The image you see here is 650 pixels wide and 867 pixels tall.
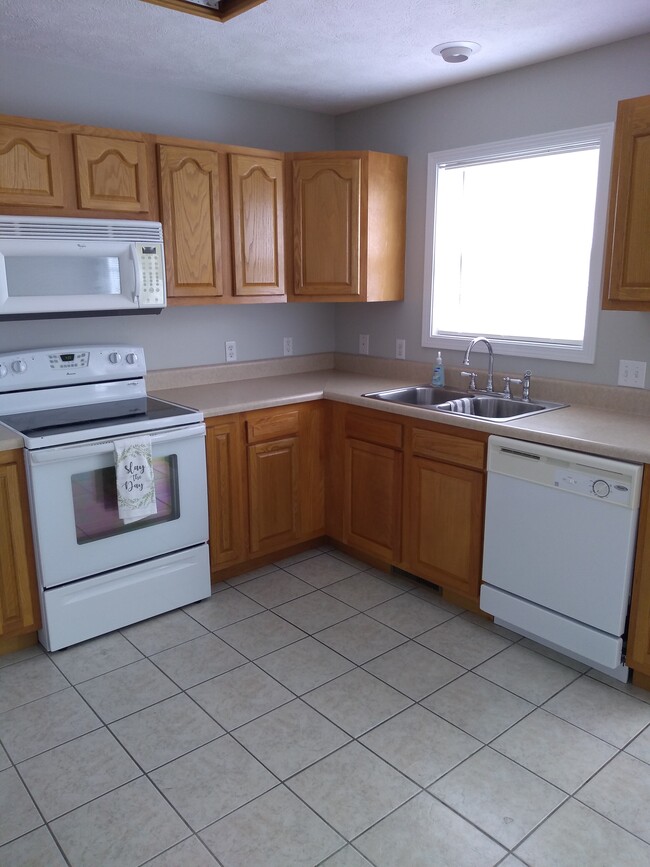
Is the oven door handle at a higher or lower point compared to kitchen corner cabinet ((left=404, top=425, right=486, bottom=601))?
higher

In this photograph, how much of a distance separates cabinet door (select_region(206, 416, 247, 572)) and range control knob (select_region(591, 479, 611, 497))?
156 cm

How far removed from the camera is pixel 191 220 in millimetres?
3094

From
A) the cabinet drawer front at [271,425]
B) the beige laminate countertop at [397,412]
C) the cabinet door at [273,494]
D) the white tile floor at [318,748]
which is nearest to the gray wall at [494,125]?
the beige laminate countertop at [397,412]

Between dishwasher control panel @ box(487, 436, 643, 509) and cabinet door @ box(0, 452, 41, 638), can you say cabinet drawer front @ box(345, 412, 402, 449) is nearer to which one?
dishwasher control panel @ box(487, 436, 643, 509)

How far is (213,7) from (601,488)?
214 centimetres

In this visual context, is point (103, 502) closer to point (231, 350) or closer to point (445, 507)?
point (231, 350)

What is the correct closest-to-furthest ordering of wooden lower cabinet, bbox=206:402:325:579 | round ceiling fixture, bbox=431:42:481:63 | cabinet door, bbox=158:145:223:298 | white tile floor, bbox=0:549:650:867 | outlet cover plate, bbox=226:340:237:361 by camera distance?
white tile floor, bbox=0:549:650:867, round ceiling fixture, bbox=431:42:481:63, cabinet door, bbox=158:145:223:298, wooden lower cabinet, bbox=206:402:325:579, outlet cover plate, bbox=226:340:237:361

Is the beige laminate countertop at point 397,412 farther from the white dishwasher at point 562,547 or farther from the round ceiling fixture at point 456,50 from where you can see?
the round ceiling fixture at point 456,50

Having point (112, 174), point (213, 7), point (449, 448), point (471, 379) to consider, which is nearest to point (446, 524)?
point (449, 448)

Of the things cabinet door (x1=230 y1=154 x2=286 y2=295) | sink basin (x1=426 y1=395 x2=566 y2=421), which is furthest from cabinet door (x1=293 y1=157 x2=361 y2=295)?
sink basin (x1=426 y1=395 x2=566 y2=421)

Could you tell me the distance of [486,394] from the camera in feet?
10.5

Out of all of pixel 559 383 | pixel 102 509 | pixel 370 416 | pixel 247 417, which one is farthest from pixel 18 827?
pixel 559 383

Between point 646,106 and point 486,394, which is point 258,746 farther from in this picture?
point 646,106

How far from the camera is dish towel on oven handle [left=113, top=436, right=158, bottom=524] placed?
2.65m
